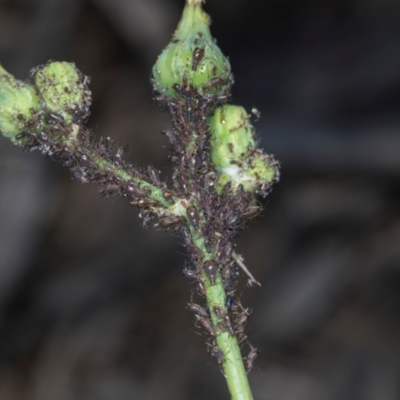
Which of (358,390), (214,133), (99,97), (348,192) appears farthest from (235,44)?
(214,133)

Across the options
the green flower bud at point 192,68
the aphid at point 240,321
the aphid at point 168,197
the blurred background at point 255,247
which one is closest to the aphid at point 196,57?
the green flower bud at point 192,68

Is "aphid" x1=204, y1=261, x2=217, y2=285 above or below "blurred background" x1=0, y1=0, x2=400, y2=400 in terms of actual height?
below

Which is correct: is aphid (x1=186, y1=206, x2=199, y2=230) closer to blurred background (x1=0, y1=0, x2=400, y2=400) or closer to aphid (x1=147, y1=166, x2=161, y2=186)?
aphid (x1=147, y1=166, x2=161, y2=186)

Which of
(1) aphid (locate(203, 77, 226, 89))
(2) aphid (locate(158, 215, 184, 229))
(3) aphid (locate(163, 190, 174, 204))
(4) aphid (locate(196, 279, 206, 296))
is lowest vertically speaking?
(4) aphid (locate(196, 279, 206, 296))

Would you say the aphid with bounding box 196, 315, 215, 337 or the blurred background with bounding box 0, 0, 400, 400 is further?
the blurred background with bounding box 0, 0, 400, 400

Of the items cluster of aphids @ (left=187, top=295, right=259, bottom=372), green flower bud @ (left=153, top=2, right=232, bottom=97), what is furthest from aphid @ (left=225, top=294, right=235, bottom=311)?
green flower bud @ (left=153, top=2, right=232, bottom=97)

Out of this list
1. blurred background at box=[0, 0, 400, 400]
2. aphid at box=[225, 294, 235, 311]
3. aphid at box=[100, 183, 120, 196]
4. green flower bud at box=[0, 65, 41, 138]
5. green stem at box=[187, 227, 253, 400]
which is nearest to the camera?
green stem at box=[187, 227, 253, 400]

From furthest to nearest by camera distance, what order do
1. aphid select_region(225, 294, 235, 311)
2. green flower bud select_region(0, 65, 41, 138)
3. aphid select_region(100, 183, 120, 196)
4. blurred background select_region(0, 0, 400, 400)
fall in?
1. blurred background select_region(0, 0, 400, 400)
2. green flower bud select_region(0, 65, 41, 138)
3. aphid select_region(100, 183, 120, 196)
4. aphid select_region(225, 294, 235, 311)
